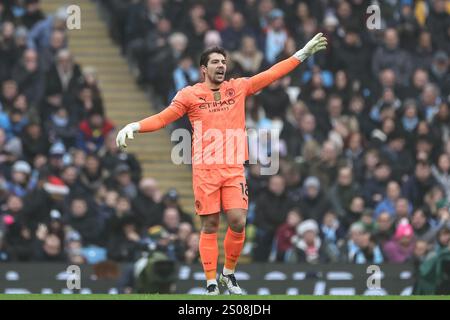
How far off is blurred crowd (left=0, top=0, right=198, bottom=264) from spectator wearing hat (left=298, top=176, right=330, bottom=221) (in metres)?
1.79

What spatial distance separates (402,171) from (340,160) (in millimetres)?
1034

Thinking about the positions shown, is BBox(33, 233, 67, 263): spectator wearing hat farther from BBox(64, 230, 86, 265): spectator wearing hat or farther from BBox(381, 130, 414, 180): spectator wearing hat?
BBox(381, 130, 414, 180): spectator wearing hat

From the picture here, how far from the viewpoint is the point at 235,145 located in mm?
15328

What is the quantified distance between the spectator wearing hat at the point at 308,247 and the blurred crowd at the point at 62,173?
4.94 ft

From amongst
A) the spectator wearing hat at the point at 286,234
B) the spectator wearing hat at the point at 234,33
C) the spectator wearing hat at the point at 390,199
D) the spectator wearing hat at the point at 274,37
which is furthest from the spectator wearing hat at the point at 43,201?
the spectator wearing hat at the point at 390,199

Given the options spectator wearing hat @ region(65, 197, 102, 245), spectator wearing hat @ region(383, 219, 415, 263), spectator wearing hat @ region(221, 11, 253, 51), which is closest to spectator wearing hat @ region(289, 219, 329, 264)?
spectator wearing hat @ region(383, 219, 415, 263)

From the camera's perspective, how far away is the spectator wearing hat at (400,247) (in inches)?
842

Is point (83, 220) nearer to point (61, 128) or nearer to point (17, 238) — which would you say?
point (17, 238)

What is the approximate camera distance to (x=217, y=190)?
15.3m

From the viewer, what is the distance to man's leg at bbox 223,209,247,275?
603 inches

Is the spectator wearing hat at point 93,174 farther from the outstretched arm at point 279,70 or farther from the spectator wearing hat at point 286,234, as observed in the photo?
the outstretched arm at point 279,70
